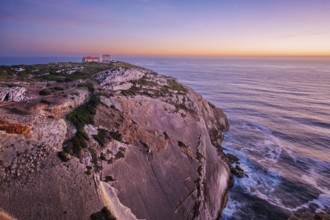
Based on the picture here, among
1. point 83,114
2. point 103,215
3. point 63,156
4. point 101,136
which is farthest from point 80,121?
point 103,215

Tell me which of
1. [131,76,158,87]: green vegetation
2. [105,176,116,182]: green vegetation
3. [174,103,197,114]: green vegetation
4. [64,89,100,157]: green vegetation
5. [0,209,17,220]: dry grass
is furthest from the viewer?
[131,76,158,87]: green vegetation

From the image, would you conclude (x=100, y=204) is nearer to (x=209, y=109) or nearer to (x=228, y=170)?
(x=228, y=170)

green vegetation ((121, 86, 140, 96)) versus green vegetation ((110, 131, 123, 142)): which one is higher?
green vegetation ((121, 86, 140, 96))

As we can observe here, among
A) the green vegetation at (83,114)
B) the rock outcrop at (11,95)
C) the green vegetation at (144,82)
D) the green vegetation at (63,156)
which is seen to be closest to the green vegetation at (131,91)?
the green vegetation at (144,82)

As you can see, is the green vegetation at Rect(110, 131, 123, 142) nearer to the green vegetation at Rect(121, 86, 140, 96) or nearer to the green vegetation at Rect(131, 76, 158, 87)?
the green vegetation at Rect(121, 86, 140, 96)

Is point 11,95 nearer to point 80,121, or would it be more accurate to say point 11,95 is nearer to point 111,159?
point 80,121

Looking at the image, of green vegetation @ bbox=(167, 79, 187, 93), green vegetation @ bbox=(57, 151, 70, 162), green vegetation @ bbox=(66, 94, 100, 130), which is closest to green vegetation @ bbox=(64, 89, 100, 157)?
green vegetation @ bbox=(66, 94, 100, 130)
